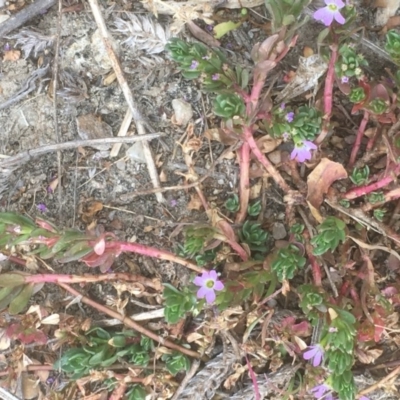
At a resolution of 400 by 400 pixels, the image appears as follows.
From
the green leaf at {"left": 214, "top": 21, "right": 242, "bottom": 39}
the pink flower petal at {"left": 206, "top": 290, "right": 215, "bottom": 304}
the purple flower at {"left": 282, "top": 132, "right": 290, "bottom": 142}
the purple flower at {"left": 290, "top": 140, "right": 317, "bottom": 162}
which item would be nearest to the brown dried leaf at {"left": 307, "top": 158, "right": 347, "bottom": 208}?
the purple flower at {"left": 290, "top": 140, "right": 317, "bottom": 162}

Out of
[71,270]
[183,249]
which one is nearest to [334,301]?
[183,249]

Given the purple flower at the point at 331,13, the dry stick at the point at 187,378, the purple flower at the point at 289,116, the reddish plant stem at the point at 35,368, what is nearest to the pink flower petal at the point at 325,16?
the purple flower at the point at 331,13

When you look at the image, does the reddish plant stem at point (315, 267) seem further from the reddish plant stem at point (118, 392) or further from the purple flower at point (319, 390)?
the reddish plant stem at point (118, 392)

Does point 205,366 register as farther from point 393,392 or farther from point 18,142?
point 18,142

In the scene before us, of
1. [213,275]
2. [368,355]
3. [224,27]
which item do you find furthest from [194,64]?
[368,355]

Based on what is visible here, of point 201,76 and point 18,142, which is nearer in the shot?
point 201,76

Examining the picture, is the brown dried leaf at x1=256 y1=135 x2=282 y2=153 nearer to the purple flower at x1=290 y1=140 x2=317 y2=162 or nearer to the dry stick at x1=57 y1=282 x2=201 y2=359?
the purple flower at x1=290 y1=140 x2=317 y2=162
